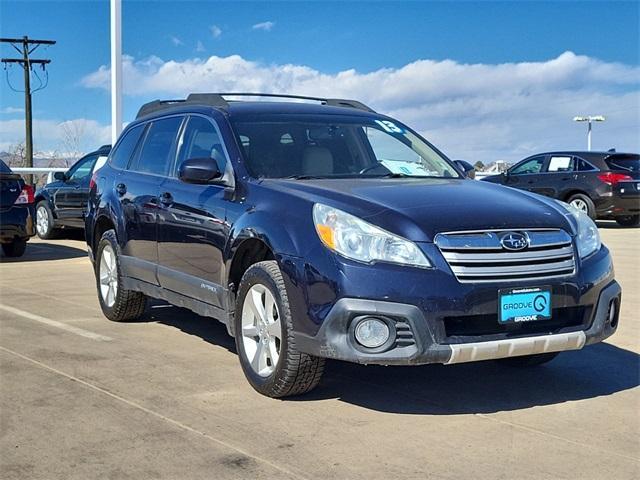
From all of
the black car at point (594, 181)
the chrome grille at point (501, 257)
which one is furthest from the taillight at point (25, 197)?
the black car at point (594, 181)

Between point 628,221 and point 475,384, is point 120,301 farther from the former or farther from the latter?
point 628,221

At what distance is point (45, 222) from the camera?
1451cm

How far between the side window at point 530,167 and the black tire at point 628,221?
6.56ft

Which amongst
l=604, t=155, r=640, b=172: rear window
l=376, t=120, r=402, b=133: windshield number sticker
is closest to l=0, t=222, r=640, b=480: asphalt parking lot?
l=376, t=120, r=402, b=133: windshield number sticker

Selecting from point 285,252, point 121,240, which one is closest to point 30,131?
point 121,240

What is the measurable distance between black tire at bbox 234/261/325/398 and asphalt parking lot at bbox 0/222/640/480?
0.10m

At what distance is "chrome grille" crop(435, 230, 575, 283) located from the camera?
13.9 feet

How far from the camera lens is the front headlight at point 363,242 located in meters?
4.22

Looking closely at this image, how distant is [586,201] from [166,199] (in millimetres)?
12879

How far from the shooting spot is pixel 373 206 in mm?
4457

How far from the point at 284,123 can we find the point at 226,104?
46 centimetres

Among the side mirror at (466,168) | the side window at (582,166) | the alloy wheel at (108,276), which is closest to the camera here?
the side mirror at (466,168)

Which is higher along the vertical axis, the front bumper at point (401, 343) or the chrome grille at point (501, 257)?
the chrome grille at point (501, 257)

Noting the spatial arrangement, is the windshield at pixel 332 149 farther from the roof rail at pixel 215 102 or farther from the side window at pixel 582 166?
the side window at pixel 582 166
